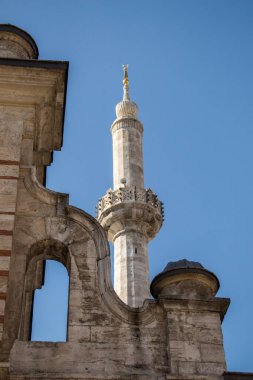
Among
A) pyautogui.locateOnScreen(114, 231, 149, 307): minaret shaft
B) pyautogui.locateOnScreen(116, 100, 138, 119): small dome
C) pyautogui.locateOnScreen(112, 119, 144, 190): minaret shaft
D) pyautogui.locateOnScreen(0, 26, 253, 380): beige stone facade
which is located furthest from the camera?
pyautogui.locateOnScreen(116, 100, 138, 119): small dome

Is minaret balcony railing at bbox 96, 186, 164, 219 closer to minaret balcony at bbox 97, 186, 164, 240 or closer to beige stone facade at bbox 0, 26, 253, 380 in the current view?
minaret balcony at bbox 97, 186, 164, 240

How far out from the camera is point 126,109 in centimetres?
3734

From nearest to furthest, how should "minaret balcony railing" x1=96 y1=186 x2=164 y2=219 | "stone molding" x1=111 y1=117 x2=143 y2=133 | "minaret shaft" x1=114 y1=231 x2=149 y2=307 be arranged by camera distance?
1. "minaret shaft" x1=114 y1=231 x2=149 y2=307
2. "minaret balcony railing" x1=96 y1=186 x2=164 y2=219
3. "stone molding" x1=111 y1=117 x2=143 y2=133

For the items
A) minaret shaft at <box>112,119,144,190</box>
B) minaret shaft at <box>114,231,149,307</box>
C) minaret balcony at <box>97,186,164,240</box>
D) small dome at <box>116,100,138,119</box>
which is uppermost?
small dome at <box>116,100,138,119</box>

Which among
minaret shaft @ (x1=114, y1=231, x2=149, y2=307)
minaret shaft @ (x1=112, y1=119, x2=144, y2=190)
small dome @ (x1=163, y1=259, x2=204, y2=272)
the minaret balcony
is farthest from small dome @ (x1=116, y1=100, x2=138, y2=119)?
small dome @ (x1=163, y1=259, x2=204, y2=272)

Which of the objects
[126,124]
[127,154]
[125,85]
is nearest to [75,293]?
[127,154]

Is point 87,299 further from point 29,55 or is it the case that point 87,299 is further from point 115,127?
point 115,127

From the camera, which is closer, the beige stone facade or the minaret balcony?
the beige stone facade

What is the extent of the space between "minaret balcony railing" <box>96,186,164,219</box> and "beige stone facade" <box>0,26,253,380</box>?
68.3ft

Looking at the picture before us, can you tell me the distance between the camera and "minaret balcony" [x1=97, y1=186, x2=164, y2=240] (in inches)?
1260

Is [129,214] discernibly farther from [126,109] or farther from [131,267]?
[126,109]

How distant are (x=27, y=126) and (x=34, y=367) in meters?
4.16

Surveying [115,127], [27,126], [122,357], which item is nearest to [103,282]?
[122,357]

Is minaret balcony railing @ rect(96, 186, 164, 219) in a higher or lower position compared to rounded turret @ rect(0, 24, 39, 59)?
higher
